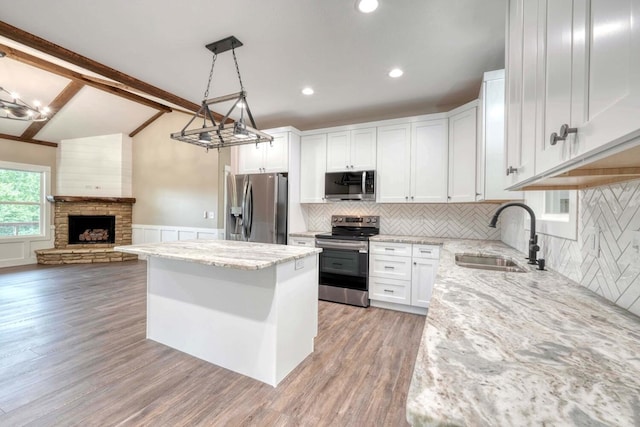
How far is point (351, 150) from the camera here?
12.7 feet

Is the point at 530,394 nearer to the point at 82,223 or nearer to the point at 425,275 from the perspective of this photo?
the point at 425,275

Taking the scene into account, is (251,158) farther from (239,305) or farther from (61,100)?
(61,100)

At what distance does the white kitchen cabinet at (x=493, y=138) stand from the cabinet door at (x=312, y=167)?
6.79 ft

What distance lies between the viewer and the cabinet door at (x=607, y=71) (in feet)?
1.59

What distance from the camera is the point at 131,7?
78.5 inches

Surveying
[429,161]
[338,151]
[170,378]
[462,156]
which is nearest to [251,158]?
[338,151]

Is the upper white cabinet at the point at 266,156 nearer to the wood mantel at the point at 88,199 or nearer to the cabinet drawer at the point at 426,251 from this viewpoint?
the cabinet drawer at the point at 426,251

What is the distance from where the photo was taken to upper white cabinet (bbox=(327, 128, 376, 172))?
3.76 metres

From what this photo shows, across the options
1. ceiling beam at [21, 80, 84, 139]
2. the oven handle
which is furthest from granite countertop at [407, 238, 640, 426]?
ceiling beam at [21, 80, 84, 139]

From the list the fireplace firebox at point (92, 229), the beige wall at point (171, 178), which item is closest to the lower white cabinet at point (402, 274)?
the beige wall at point (171, 178)

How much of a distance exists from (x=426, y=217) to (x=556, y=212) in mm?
1863

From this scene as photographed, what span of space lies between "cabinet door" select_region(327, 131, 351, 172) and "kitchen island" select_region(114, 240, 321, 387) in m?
1.90

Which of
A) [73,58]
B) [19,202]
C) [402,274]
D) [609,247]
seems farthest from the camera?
[19,202]

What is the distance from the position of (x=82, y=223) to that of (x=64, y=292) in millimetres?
3227
